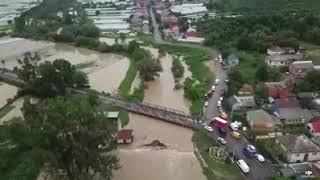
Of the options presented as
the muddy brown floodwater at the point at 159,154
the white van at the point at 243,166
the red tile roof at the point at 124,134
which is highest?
the red tile roof at the point at 124,134

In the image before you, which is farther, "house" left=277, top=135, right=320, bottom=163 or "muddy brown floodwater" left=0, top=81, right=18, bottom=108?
"muddy brown floodwater" left=0, top=81, right=18, bottom=108

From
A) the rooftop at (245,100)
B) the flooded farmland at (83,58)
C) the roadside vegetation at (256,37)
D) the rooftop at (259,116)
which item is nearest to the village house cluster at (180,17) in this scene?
the roadside vegetation at (256,37)

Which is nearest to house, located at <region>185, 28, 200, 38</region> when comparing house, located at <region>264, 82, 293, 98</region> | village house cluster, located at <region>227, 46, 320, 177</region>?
village house cluster, located at <region>227, 46, 320, 177</region>

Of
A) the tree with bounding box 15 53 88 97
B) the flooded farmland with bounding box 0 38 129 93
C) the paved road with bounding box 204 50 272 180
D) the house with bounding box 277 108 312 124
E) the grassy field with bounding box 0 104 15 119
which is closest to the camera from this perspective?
the paved road with bounding box 204 50 272 180

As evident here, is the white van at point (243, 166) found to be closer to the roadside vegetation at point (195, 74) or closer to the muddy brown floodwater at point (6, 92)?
the roadside vegetation at point (195, 74)

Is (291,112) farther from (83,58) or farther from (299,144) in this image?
(83,58)

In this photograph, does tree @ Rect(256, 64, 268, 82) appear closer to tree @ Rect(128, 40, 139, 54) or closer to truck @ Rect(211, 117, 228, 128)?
truck @ Rect(211, 117, 228, 128)
